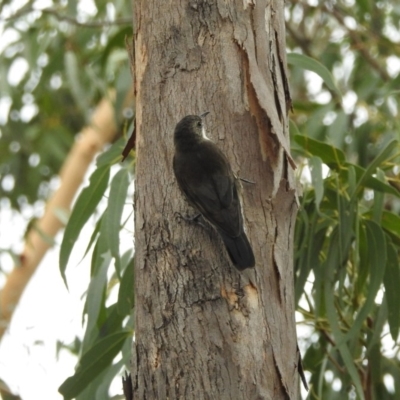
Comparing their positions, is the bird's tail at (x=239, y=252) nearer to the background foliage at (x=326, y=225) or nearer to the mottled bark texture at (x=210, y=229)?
the mottled bark texture at (x=210, y=229)

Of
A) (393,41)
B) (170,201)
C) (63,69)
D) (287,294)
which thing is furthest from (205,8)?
(393,41)

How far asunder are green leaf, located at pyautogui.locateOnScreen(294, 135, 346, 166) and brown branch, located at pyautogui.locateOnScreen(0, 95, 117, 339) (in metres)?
Answer: 2.63

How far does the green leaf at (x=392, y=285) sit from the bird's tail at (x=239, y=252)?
37.7 inches

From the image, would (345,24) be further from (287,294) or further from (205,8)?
(287,294)

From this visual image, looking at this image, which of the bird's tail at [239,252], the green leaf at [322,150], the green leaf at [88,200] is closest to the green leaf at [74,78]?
the green leaf at [88,200]

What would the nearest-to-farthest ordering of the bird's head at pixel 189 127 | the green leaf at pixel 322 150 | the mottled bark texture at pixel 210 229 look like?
the mottled bark texture at pixel 210 229 → the bird's head at pixel 189 127 → the green leaf at pixel 322 150

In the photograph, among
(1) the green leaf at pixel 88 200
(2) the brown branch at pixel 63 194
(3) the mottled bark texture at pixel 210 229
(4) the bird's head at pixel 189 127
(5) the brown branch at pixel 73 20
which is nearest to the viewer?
(3) the mottled bark texture at pixel 210 229

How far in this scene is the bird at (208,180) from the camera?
2033mm

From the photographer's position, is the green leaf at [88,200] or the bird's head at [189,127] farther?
the green leaf at [88,200]

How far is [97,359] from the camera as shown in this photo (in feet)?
9.14

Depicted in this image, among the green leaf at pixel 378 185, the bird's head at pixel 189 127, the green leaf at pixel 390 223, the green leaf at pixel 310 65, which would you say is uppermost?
the green leaf at pixel 310 65

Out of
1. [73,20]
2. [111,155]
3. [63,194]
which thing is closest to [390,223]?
[111,155]

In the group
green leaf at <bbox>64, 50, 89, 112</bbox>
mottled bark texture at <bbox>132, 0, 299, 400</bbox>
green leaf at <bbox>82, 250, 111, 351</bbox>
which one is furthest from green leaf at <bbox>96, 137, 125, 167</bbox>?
green leaf at <bbox>64, 50, 89, 112</bbox>

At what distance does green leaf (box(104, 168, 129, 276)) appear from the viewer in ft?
9.10
